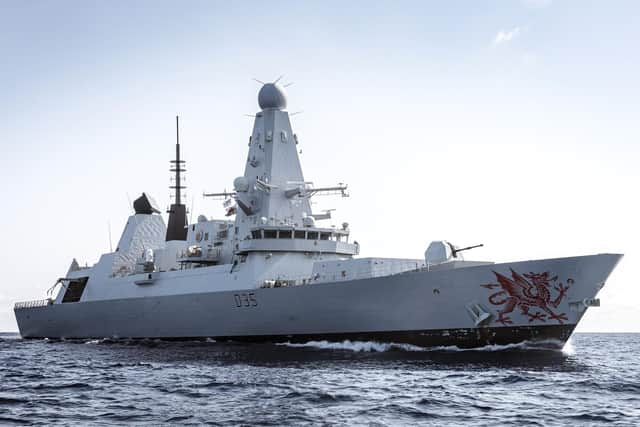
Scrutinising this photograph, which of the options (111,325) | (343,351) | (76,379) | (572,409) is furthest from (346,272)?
(111,325)

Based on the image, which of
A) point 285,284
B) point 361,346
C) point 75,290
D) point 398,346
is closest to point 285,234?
point 285,284

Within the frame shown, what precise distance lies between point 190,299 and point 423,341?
1112 cm

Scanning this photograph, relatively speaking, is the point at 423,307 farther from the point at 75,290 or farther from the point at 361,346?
the point at 75,290

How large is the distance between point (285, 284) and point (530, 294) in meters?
9.47

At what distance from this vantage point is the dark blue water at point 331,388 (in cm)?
Answer: 1173

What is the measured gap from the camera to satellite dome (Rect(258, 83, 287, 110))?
31047 millimetres

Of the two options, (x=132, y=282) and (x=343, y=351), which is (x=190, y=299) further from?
(x=343, y=351)

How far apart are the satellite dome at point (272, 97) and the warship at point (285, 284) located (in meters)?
0.07

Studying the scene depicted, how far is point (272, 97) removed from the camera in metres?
31.0

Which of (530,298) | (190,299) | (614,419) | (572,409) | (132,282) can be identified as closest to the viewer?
(614,419)

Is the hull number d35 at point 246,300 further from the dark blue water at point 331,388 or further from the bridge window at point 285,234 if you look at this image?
the bridge window at point 285,234

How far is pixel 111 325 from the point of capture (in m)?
34.4

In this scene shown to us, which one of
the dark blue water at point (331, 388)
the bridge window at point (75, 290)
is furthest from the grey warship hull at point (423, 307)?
the bridge window at point (75, 290)

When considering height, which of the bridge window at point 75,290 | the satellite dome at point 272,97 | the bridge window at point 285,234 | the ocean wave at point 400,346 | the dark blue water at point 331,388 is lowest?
the dark blue water at point 331,388
